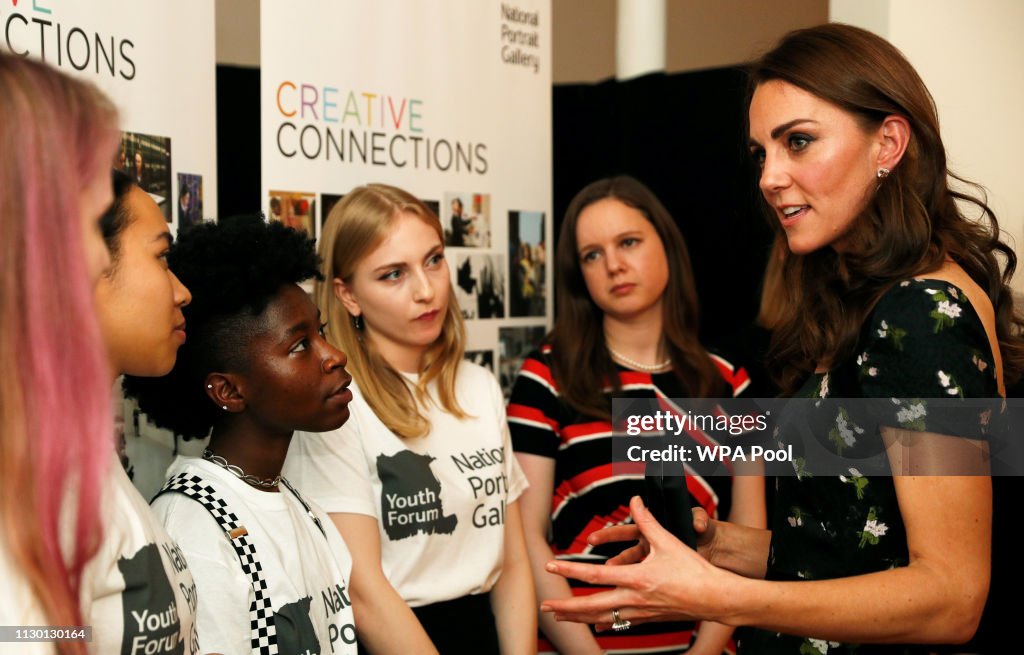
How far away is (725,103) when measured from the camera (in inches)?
151

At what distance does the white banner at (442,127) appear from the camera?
2.69m

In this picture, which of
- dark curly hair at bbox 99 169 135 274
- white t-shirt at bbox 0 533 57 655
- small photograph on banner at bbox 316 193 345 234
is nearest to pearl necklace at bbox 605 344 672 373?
small photograph on banner at bbox 316 193 345 234

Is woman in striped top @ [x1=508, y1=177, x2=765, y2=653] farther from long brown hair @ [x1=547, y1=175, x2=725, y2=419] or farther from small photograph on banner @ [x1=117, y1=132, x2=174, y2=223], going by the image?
small photograph on banner @ [x1=117, y1=132, x2=174, y2=223]

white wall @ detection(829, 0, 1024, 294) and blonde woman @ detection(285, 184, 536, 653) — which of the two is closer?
blonde woman @ detection(285, 184, 536, 653)

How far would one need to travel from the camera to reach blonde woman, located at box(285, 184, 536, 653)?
2.24 meters

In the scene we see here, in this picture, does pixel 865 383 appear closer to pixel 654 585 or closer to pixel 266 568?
pixel 654 585

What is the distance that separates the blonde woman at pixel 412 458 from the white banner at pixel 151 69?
0.41 meters

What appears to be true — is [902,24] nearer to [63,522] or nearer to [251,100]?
[251,100]

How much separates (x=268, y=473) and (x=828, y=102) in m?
1.32

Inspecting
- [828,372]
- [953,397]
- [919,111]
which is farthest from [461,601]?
[919,111]

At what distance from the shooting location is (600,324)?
3.09 m

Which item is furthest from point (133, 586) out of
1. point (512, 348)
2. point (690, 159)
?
point (690, 159)

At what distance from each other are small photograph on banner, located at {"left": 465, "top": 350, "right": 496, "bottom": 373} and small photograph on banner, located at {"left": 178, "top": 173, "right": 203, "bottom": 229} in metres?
1.13

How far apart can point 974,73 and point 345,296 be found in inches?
92.7
